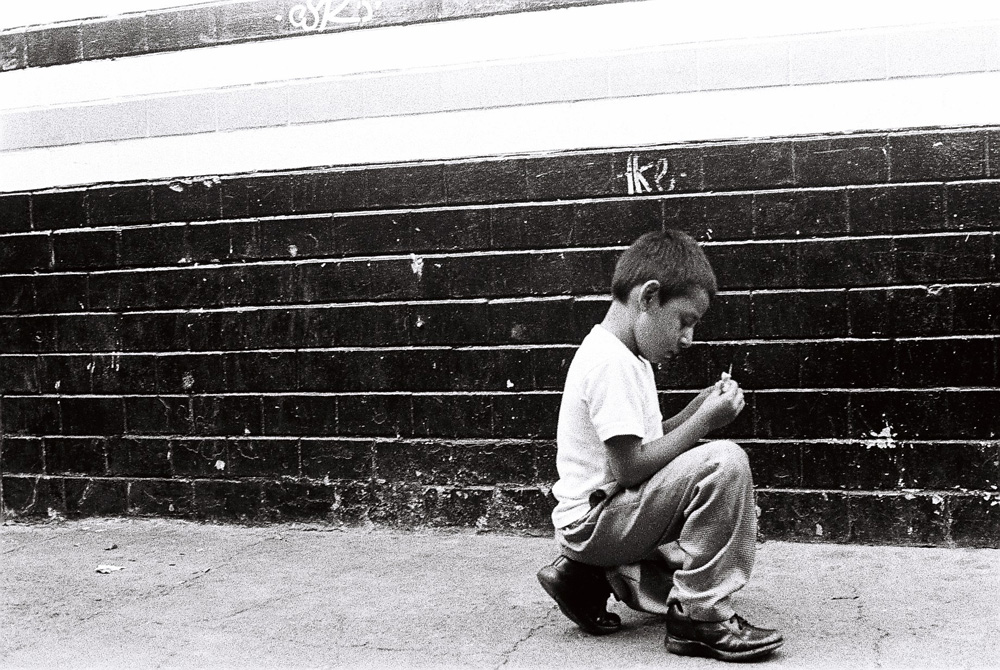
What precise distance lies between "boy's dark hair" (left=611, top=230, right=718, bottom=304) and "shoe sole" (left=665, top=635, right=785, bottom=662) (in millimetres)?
992

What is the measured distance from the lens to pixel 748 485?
9.73 ft

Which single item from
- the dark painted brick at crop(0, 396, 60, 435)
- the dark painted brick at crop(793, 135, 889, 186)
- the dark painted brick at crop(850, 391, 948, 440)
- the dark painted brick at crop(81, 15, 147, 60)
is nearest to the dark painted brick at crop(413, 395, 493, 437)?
the dark painted brick at crop(850, 391, 948, 440)

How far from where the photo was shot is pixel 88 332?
5070 mm

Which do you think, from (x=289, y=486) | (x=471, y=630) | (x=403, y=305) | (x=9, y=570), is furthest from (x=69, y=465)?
(x=471, y=630)

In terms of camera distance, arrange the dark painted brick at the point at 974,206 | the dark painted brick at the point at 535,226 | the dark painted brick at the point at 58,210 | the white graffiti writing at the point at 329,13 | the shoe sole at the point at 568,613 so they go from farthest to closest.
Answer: the dark painted brick at the point at 58,210 < the white graffiti writing at the point at 329,13 < the dark painted brick at the point at 535,226 < the dark painted brick at the point at 974,206 < the shoe sole at the point at 568,613

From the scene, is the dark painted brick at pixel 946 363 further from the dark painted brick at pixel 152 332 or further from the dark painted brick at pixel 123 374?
the dark painted brick at pixel 123 374

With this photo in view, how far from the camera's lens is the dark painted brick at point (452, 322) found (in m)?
4.54

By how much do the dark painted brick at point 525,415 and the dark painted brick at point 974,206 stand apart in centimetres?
173

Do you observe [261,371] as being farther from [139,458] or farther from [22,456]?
[22,456]

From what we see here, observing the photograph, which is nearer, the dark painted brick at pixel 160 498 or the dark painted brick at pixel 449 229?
the dark painted brick at pixel 449 229

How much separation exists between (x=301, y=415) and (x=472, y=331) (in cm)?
91

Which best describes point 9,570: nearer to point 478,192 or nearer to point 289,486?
point 289,486

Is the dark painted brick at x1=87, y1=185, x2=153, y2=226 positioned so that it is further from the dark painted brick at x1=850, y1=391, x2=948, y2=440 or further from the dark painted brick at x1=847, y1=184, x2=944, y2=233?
the dark painted brick at x1=850, y1=391, x2=948, y2=440

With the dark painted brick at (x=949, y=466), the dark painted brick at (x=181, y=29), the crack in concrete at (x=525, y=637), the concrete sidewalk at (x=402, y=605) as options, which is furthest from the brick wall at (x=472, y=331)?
the crack in concrete at (x=525, y=637)
